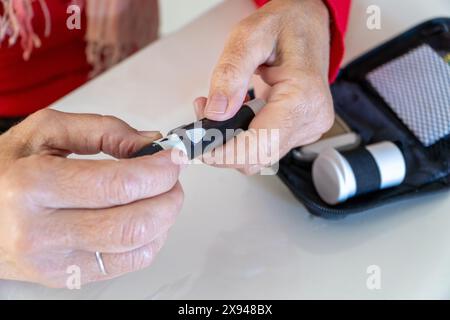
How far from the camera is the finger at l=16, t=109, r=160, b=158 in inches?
16.8

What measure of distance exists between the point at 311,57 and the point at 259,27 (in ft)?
0.20

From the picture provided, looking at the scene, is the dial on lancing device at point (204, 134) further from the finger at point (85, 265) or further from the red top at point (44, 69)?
the red top at point (44, 69)

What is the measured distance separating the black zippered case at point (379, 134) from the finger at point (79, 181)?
206 mm

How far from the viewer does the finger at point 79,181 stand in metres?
0.36

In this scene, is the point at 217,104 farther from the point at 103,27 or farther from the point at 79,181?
the point at 103,27

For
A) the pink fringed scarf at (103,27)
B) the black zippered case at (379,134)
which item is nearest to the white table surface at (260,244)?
the black zippered case at (379,134)

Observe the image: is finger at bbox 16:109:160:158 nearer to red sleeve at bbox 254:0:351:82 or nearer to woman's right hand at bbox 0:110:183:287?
woman's right hand at bbox 0:110:183:287

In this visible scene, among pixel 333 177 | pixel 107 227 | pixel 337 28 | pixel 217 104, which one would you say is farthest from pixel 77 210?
pixel 337 28

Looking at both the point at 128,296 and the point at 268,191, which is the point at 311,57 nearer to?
the point at 268,191

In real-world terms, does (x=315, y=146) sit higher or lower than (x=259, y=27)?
lower

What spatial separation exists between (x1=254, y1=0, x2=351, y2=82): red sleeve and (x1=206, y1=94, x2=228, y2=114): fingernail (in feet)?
0.67

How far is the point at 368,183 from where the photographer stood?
528 millimetres

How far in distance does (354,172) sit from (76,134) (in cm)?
26

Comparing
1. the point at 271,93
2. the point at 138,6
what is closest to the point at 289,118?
the point at 271,93
